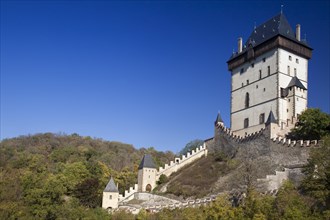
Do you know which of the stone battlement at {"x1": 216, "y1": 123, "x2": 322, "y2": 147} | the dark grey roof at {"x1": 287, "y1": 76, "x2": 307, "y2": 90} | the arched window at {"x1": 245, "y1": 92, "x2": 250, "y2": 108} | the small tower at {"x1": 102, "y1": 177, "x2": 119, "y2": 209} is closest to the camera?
the stone battlement at {"x1": 216, "y1": 123, "x2": 322, "y2": 147}

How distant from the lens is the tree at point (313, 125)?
1463 inches

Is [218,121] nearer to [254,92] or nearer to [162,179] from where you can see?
[254,92]

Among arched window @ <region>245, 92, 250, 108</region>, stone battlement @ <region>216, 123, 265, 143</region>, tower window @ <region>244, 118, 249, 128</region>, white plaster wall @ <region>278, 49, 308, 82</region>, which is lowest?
stone battlement @ <region>216, 123, 265, 143</region>

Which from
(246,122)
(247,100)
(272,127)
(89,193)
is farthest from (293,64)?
(89,193)

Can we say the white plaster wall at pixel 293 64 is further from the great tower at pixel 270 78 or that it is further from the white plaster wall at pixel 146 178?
the white plaster wall at pixel 146 178

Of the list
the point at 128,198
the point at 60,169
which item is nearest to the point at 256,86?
the point at 128,198

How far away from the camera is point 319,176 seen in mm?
28203

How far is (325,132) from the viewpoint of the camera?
121ft

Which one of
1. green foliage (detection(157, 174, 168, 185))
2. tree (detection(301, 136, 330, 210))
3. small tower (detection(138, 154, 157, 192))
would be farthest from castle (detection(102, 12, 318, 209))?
tree (detection(301, 136, 330, 210))

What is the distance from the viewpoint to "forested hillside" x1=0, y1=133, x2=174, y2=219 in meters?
42.7

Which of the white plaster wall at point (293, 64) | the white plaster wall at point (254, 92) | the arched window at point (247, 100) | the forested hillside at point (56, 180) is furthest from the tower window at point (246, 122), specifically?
the forested hillside at point (56, 180)

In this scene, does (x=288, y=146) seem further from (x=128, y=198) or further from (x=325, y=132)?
(x=128, y=198)

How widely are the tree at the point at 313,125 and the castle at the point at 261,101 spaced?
6.35 feet

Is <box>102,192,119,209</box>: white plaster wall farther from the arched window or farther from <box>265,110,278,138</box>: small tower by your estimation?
the arched window
